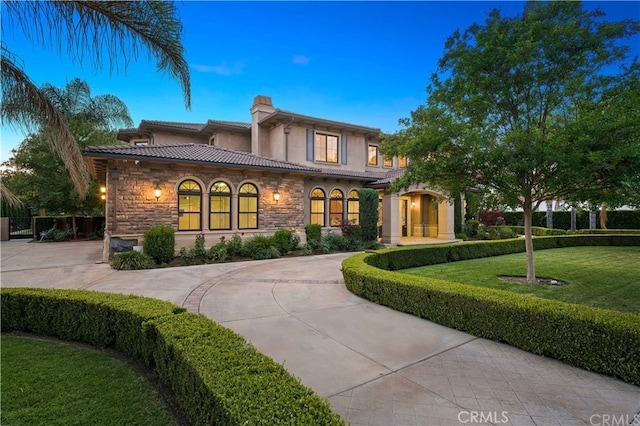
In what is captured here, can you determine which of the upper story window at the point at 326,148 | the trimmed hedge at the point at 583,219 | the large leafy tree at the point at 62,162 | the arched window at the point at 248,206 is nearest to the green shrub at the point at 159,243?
the arched window at the point at 248,206

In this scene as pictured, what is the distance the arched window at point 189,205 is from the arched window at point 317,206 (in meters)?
5.77

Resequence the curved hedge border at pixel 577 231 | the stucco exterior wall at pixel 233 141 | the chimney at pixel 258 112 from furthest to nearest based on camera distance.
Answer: the curved hedge border at pixel 577 231 → the stucco exterior wall at pixel 233 141 → the chimney at pixel 258 112

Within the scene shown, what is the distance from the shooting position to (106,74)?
427cm

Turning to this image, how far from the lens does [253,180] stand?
45.1 feet

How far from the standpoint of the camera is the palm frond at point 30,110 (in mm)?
4262

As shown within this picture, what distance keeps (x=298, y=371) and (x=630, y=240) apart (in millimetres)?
21823

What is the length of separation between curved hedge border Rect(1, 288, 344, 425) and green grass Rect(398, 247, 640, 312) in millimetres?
6671

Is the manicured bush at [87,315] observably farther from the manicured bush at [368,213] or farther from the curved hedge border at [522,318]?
the manicured bush at [368,213]

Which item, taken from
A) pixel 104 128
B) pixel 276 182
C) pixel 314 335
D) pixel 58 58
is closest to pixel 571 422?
pixel 314 335

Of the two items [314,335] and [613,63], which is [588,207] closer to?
[613,63]

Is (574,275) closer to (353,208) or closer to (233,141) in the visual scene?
(353,208)

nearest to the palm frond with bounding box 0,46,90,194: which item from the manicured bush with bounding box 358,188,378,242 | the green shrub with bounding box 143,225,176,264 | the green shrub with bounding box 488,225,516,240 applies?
the green shrub with bounding box 143,225,176,264

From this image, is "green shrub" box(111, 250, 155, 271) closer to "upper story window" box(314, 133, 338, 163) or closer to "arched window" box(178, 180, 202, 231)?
"arched window" box(178, 180, 202, 231)

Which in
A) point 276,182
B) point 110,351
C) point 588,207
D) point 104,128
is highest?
point 104,128
